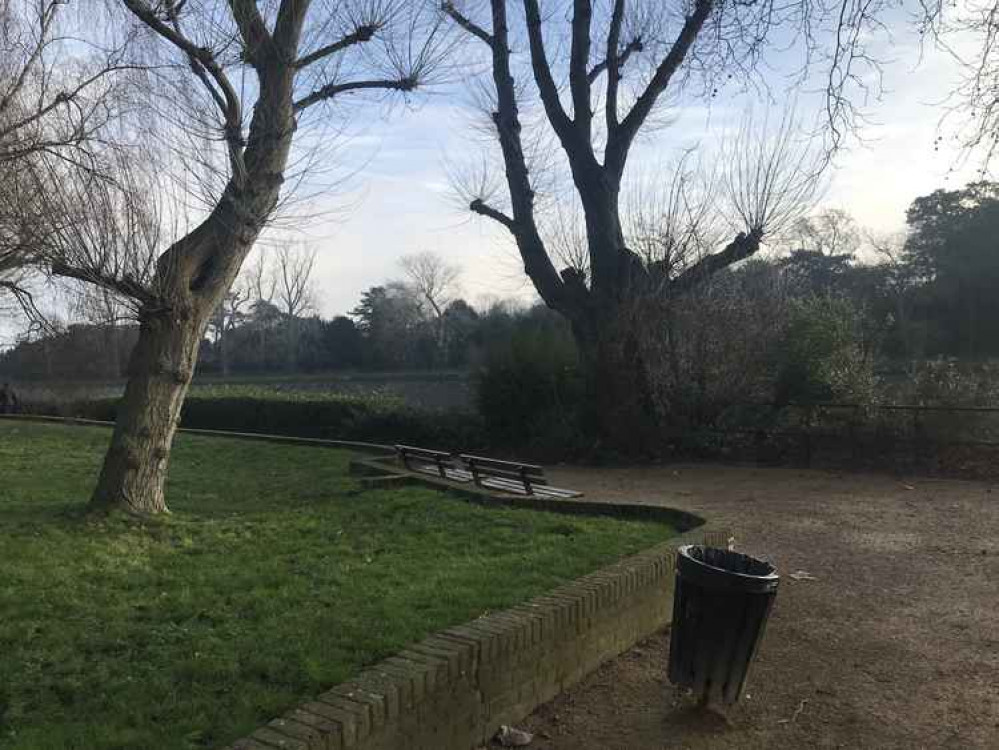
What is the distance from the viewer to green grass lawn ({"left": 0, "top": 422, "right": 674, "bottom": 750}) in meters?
3.42

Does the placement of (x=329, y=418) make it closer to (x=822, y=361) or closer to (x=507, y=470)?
(x=507, y=470)

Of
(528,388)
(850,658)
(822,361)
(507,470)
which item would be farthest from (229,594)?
(528,388)

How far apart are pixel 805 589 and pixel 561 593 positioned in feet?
9.00

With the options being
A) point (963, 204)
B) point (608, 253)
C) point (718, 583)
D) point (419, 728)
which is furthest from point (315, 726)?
point (963, 204)

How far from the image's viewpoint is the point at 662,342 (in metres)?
15.1

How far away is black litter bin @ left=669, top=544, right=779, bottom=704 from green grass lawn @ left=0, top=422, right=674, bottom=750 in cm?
113

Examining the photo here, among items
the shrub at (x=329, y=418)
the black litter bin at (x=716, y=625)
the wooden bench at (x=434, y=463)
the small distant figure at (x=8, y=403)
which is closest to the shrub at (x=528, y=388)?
the shrub at (x=329, y=418)

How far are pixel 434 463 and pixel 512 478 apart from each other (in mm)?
2142

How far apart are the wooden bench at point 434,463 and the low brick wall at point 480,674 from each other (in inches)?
229

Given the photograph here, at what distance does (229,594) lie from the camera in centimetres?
→ 515

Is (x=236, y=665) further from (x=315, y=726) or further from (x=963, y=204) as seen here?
(x=963, y=204)

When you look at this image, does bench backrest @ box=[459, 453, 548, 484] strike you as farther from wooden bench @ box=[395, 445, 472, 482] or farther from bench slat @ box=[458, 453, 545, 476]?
wooden bench @ box=[395, 445, 472, 482]

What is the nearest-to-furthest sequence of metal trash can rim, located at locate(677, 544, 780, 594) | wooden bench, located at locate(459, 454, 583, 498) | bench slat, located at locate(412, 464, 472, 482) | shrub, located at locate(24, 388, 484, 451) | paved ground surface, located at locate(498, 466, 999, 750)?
metal trash can rim, located at locate(677, 544, 780, 594), paved ground surface, located at locate(498, 466, 999, 750), wooden bench, located at locate(459, 454, 583, 498), bench slat, located at locate(412, 464, 472, 482), shrub, located at locate(24, 388, 484, 451)

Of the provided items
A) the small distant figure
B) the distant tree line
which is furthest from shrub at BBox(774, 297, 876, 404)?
the small distant figure
